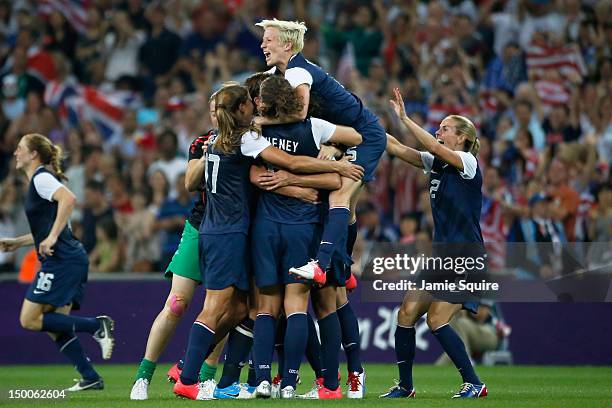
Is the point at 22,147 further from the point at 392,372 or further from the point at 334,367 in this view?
the point at 392,372

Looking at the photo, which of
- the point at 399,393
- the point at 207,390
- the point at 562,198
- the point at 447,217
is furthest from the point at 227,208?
the point at 562,198

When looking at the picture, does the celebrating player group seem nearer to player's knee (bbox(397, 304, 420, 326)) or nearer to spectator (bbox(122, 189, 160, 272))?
player's knee (bbox(397, 304, 420, 326))

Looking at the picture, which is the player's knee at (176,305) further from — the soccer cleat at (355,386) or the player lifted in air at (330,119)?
the soccer cleat at (355,386)

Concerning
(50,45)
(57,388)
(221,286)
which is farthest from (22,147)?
(50,45)

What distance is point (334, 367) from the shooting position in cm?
923

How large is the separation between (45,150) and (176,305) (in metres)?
2.47

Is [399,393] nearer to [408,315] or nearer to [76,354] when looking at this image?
[408,315]

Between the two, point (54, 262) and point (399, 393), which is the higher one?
point (54, 262)

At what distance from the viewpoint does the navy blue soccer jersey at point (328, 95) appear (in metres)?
9.13

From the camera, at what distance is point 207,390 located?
9.29 m

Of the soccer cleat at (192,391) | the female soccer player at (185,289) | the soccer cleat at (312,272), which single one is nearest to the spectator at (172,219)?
the female soccer player at (185,289)

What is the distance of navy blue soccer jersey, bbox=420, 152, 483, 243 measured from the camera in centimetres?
983

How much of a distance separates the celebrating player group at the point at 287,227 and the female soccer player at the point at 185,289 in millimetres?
11

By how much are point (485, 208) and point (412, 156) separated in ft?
17.9
